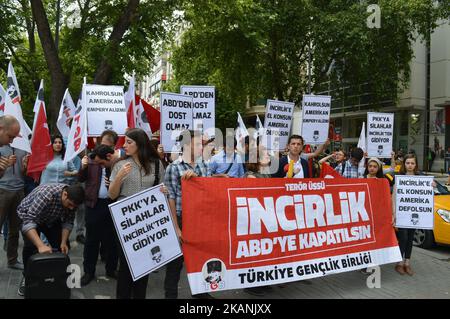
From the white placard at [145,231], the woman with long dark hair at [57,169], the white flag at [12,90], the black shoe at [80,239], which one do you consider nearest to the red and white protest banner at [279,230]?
the white placard at [145,231]

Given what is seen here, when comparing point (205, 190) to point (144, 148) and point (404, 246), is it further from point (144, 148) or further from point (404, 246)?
point (404, 246)

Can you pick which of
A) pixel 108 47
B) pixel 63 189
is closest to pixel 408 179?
pixel 63 189

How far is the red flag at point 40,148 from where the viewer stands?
20.0 ft

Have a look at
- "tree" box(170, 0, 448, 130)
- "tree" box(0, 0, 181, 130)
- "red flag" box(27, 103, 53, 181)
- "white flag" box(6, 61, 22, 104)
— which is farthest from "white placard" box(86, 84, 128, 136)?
"tree" box(170, 0, 448, 130)

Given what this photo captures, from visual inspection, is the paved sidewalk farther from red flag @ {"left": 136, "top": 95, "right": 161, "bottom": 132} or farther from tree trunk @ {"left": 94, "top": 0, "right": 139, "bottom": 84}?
tree trunk @ {"left": 94, "top": 0, "right": 139, "bottom": 84}

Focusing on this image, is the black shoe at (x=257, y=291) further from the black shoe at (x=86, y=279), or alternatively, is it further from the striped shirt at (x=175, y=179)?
the black shoe at (x=86, y=279)

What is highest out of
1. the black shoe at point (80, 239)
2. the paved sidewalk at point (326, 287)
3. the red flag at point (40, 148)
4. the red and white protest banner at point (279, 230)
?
the red flag at point (40, 148)

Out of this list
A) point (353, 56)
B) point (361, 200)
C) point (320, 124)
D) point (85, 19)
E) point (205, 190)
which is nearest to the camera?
point (205, 190)

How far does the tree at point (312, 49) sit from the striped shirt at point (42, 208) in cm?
1319

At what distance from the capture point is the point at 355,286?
5617 mm

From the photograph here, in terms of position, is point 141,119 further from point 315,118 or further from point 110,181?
point 110,181

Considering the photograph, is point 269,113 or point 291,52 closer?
point 269,113

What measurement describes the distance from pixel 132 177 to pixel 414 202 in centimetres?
419

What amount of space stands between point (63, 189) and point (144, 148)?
2.94 feet
